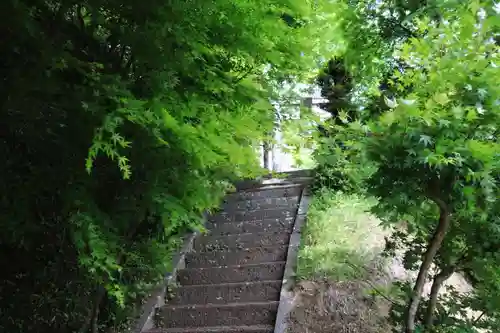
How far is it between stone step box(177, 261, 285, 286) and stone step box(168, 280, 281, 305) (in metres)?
0.14

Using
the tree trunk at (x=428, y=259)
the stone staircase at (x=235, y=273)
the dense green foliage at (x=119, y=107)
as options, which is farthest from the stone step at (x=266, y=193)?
the dense green foliage at (x=119, y=107)

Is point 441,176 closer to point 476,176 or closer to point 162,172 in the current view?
point 476,176

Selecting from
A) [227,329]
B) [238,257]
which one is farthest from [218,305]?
[238,257]

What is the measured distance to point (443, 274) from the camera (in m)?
3.46

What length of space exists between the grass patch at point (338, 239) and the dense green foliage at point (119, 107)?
1617mm

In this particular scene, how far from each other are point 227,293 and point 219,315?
0.36 meters

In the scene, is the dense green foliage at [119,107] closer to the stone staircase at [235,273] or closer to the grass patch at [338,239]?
the stone staircase at [235,273]

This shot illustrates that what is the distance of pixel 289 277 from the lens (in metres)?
4.37

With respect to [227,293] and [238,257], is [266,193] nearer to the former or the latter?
[238,257]

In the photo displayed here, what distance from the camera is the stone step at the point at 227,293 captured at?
4.36 metres

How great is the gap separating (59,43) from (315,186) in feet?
14.4

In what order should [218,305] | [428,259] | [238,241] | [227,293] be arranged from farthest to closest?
[238,241]
[227,293]
[218,305]
[428,259]

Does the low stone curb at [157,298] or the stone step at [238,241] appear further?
the stone step at [238,241]

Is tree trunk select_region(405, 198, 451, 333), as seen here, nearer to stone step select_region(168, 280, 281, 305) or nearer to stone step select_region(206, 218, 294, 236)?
stone step select_region(168, 280, 281, 305)
